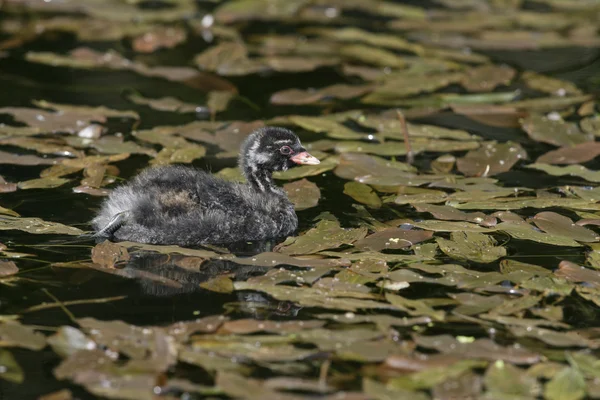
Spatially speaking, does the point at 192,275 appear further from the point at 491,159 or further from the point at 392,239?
the point at 491,159

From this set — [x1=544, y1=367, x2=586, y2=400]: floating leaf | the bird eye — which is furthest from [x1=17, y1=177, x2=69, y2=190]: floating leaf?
[x1=544, y1=367, x2=586, y2=400]: floating leaf

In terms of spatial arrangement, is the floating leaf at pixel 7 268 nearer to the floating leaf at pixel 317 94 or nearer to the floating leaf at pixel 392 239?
the floating leaf at pixel 392 239

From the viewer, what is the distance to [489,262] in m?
6.93

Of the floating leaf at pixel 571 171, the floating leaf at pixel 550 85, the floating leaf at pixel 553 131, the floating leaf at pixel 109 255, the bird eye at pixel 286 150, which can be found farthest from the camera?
the floating leaf at pixel 550 85

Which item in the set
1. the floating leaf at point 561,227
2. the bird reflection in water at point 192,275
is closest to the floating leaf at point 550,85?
the floating leaf at point 561,227

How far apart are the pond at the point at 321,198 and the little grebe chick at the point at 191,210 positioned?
17 cm

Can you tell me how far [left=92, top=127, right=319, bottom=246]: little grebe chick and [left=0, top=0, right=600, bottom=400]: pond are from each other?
171 mm

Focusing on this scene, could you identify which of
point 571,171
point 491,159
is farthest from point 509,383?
point 491,159

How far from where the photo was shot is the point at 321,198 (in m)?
8.25

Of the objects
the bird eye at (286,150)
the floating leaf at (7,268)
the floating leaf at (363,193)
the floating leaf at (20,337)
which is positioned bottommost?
the floating leaf at (363,193)

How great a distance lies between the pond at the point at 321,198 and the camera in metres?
5.57

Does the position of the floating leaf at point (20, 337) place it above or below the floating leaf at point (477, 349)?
above

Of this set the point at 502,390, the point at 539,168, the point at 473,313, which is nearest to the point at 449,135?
the point at 539,168

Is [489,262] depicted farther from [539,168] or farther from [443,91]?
[443,91]
